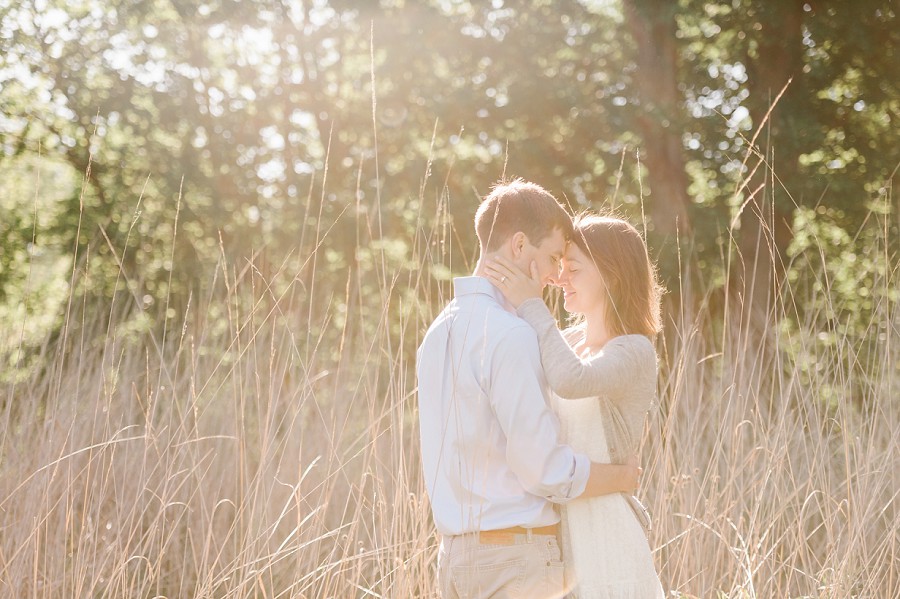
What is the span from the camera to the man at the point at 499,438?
203 centimetres

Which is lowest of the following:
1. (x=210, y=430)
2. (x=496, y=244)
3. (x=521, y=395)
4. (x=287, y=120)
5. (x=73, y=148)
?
(x=210, y=430)

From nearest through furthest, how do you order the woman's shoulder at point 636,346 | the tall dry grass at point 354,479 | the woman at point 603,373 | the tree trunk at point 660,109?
the woman at point 603,373 → the woman's shoulder at point 636,346 → the tall dry grass at point 354,479 → the tree trunk at point 660,109

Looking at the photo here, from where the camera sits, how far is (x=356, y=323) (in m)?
9.87

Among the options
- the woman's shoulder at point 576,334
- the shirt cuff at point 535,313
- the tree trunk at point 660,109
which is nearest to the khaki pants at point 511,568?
the shirt cuff at point 535,313

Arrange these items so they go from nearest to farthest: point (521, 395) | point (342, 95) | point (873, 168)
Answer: point (521, 395)
point (873, 168)
point (342, 95)

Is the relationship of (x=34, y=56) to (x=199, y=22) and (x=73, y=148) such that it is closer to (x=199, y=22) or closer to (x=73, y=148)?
(x=73, y=148)

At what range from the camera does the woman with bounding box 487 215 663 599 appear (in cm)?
211

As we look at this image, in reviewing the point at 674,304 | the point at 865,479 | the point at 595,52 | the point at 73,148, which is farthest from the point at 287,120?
the point at 865,479

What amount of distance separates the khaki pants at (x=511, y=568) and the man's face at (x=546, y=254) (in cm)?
58

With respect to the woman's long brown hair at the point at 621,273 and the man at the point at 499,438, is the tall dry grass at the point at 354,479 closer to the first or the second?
the man at the point at 499,438

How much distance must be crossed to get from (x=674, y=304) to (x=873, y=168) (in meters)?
2.06

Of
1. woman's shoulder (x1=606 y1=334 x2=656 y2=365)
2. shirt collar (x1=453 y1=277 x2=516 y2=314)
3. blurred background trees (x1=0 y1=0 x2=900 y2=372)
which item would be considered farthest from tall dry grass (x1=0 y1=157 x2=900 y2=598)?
blurred background trees (x1=0 y1=0 x2=900 y2=372)

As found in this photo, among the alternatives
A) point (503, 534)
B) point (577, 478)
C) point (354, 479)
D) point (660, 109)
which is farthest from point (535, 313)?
point (660, 109)

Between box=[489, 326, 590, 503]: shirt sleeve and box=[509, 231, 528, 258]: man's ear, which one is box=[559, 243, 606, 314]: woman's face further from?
box=[489, 326, 590, 503]: shirt sleeve
